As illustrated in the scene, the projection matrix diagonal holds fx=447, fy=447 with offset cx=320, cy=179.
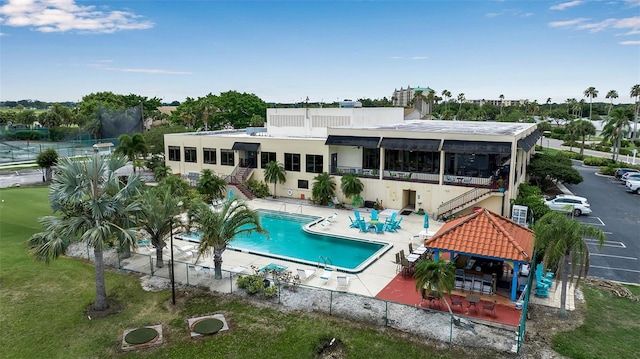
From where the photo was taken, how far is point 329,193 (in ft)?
113

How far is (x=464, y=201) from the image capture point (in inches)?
1217

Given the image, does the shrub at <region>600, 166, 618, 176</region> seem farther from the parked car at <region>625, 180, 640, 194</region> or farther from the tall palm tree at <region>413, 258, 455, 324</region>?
the tall palm tree at <region>413, 258, 455, 324</region>

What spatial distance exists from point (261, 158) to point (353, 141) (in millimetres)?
9104

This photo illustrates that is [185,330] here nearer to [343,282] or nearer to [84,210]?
[84,210]

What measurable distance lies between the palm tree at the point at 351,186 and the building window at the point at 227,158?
11770 mm

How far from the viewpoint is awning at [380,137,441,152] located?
31578 mm

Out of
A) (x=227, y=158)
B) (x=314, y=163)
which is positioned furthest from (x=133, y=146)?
(x=314, y=163)

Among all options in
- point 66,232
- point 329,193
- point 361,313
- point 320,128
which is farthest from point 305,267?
point 320,128

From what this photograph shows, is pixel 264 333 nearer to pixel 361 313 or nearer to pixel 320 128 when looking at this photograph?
pixel 361 313

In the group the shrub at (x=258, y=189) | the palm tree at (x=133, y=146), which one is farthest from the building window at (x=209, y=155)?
the palm tree at (x=133, y=146)

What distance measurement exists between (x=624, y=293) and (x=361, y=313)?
11.7m

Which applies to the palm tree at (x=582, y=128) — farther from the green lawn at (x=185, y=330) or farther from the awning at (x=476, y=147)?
the green lawn at (x=185, y=330)

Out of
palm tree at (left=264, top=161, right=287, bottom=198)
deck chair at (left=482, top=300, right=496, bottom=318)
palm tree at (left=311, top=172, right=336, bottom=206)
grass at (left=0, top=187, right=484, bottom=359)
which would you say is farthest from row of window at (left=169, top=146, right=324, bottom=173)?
deck chair at (left=482, top=300, right=496, bottom=318)

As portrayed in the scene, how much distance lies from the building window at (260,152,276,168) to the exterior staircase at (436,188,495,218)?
1478 cm
